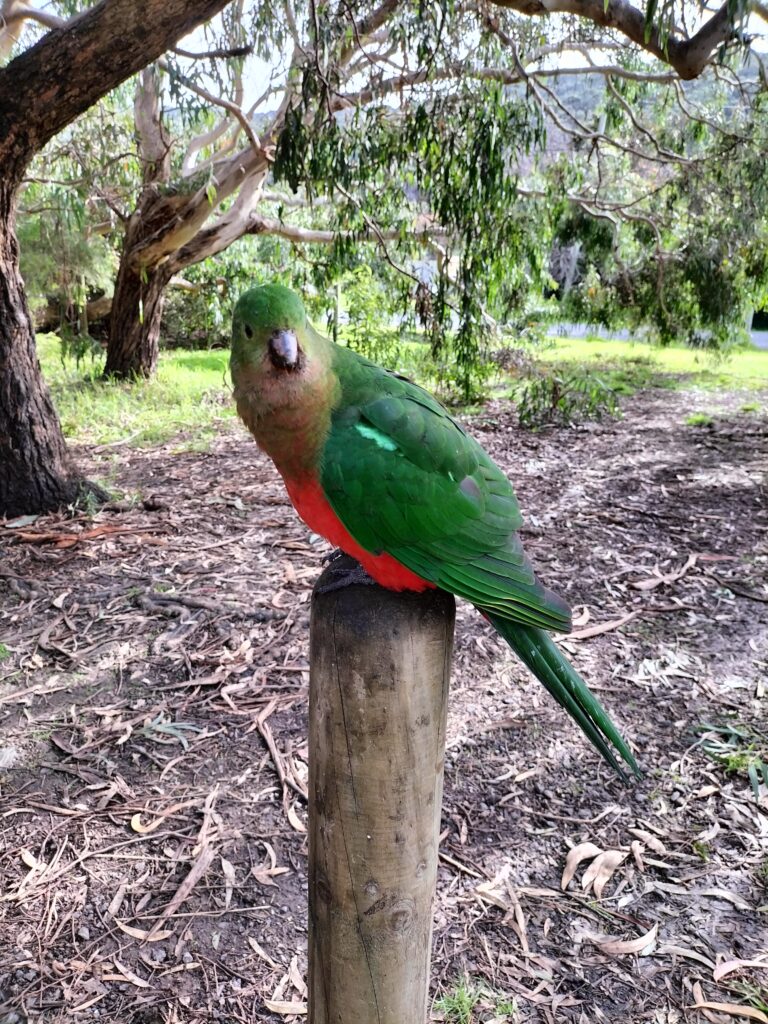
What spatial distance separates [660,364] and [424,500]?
44.2ft

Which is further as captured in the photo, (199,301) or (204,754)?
(199,301)

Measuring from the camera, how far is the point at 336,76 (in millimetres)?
5832

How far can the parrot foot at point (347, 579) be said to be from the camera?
64.6 inches

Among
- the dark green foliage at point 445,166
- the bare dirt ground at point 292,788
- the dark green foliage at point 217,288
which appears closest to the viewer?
the bare dirt ground at point 292,788

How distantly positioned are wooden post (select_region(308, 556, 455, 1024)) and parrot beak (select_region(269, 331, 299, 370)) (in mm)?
560

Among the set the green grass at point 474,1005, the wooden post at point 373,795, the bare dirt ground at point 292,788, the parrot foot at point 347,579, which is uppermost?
the parrot foot at point 347,579

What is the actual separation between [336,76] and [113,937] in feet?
19.6

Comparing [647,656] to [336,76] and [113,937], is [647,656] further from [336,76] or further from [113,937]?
[336,76]

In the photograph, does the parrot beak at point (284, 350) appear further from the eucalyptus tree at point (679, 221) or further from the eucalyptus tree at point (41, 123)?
the eucalyptus tree at point (679, 221)

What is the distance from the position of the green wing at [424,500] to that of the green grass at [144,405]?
585 centimetres

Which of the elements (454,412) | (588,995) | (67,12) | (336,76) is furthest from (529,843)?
(67,12)

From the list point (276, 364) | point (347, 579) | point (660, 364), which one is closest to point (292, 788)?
point (347, 579)

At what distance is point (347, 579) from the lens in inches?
66.9

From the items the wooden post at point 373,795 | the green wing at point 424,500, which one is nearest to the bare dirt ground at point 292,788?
the wooden post at point 373,795
